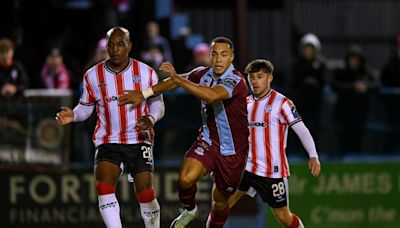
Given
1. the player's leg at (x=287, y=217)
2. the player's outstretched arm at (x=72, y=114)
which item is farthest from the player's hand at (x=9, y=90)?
the player's leg at (x=287, y=217)

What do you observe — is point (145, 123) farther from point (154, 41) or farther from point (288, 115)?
point (154, 41)

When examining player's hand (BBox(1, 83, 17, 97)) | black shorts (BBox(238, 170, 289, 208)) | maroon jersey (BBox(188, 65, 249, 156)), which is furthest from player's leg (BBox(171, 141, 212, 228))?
player's hand (BBox(1, 83, 17, 97))

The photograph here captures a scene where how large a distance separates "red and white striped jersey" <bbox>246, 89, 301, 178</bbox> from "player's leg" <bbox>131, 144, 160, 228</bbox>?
108 cm

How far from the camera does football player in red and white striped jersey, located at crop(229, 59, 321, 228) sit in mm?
12617

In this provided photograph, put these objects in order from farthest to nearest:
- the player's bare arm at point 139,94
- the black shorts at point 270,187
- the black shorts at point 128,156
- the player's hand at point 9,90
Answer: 1. the player's hand at point 9,90
2. the black shorts at point 270,187
3. the black shorts at point 128,156
4. the player's bare arm at point 139,94

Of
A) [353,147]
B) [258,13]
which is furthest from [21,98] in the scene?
[258,13]

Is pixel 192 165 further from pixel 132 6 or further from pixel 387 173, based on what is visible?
pixel 132 6

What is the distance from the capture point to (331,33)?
2222cm

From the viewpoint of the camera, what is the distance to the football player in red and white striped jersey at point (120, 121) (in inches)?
472

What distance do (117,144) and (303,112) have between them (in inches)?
171

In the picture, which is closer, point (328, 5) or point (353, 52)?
point (353, 52)

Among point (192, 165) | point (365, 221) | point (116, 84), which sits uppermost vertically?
point (116, 84)

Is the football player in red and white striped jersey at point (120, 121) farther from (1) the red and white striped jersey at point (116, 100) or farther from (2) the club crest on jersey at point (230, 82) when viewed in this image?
(2) the club crest on jersey at point (230, 82)

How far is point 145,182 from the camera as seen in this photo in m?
12.1
